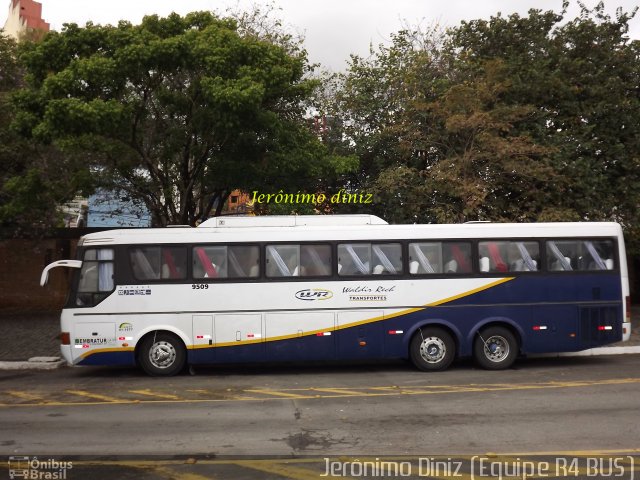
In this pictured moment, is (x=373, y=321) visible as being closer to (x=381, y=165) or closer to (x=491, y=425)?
(x=491, y=425)

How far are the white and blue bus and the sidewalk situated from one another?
138 inches

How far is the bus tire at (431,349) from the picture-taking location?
42.6 feet

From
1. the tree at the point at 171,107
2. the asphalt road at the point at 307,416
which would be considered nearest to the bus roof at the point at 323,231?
the asphalt road at the point at 307,416

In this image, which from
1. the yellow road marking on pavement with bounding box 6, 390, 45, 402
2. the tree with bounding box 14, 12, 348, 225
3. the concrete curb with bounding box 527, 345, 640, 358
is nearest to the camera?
the yellow road marking on pavement with bounding box 6, 390, 45, 402

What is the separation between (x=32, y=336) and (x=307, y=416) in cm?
1195

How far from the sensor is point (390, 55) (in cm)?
2128

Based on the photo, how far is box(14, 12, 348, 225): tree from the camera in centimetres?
1449

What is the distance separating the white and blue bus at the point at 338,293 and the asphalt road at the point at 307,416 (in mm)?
634

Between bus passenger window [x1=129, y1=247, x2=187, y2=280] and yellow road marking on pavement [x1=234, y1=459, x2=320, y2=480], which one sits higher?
bus passenger window [x1=129, y1=247, x2=187, y2=280]

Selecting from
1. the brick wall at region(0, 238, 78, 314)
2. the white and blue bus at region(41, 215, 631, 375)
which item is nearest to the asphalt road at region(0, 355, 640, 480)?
the white and blue bus at region(41, 215, 631, 375)

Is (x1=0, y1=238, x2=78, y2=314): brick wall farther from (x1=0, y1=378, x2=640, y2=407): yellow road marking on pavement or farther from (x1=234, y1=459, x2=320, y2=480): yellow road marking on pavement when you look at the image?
(x1=234, y1=459, x2=320, y2=480): yellow road marking on pavement

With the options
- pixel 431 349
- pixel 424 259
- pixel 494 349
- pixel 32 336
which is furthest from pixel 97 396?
pixel 32 336

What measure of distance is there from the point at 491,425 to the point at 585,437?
1191 mm

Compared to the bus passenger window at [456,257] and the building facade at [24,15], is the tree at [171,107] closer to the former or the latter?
the bus passenger window at [456,257]
